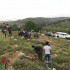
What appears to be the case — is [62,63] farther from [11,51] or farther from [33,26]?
[33,26]

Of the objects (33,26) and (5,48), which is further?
(33,26)

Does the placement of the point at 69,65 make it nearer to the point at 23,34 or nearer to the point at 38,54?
the point at 38,54

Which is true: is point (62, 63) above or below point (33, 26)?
above

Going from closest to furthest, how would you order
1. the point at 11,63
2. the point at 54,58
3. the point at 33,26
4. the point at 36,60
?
the point at 11,63 → the point at 36,60 → the point at 54,58 → the point at 33,26

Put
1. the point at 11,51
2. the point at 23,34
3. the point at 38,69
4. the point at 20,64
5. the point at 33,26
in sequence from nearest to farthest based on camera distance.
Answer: the point at 38,69 < the point at 20,64 < the point at 11,51 < the point at 23,34 < the point at 33,26

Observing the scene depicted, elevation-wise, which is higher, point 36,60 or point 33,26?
point 36,60

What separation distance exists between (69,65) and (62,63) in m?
1.17

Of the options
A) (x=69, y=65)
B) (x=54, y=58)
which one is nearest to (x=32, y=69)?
(x=69, y=65)

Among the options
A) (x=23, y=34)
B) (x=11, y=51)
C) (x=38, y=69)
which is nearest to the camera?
(x=38, y=69)

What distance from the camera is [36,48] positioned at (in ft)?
63.5

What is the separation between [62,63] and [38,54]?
83.3 inches

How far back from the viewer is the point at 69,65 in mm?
19297

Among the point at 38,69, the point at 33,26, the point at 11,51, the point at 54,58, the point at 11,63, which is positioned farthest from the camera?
the point at 33,26

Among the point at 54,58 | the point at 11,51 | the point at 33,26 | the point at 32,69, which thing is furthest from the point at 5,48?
the point at 33,26
